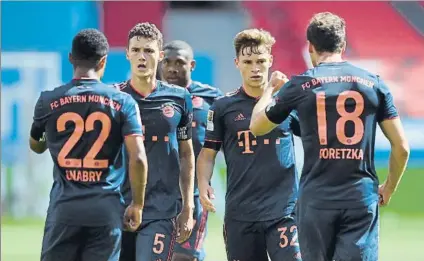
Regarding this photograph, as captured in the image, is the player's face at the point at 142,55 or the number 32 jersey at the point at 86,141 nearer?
the number 32 jersey at the point at 86,141

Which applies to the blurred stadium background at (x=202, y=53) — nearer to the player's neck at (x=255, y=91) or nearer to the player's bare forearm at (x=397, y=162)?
the player's neck at (x=255, y=91)

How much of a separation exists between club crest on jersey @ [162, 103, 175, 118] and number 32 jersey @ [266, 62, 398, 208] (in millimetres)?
1353

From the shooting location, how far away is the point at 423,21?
1728 centimetres

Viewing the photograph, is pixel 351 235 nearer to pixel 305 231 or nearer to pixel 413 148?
pixel 305 231

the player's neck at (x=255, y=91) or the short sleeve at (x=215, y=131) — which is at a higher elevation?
the player's neck at (x=255, y=91)

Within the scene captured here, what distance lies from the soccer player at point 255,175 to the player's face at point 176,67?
5.39 ft

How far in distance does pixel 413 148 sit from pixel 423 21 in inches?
92.2

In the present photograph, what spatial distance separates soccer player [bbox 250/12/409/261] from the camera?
625cm

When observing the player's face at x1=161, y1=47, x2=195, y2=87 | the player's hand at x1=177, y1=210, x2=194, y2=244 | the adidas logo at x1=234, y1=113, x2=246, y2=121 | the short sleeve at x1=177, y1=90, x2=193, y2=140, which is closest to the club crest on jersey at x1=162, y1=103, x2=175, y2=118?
the short sleeve at x1=177, y1=90, x2=193, y2=140

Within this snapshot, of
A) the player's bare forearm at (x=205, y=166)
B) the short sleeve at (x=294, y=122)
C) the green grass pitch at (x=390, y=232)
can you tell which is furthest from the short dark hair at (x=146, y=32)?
the green grass pitch at (x=390, y=232)

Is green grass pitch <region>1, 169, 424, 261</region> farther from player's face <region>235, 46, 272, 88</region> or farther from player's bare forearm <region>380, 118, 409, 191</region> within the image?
player's bare forearm <region>380, 118, 409, 191</region>

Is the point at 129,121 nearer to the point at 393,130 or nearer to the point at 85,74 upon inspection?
the point at 85,74

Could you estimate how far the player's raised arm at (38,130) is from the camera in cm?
Answer: 634

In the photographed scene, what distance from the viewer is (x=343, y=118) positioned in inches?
245
